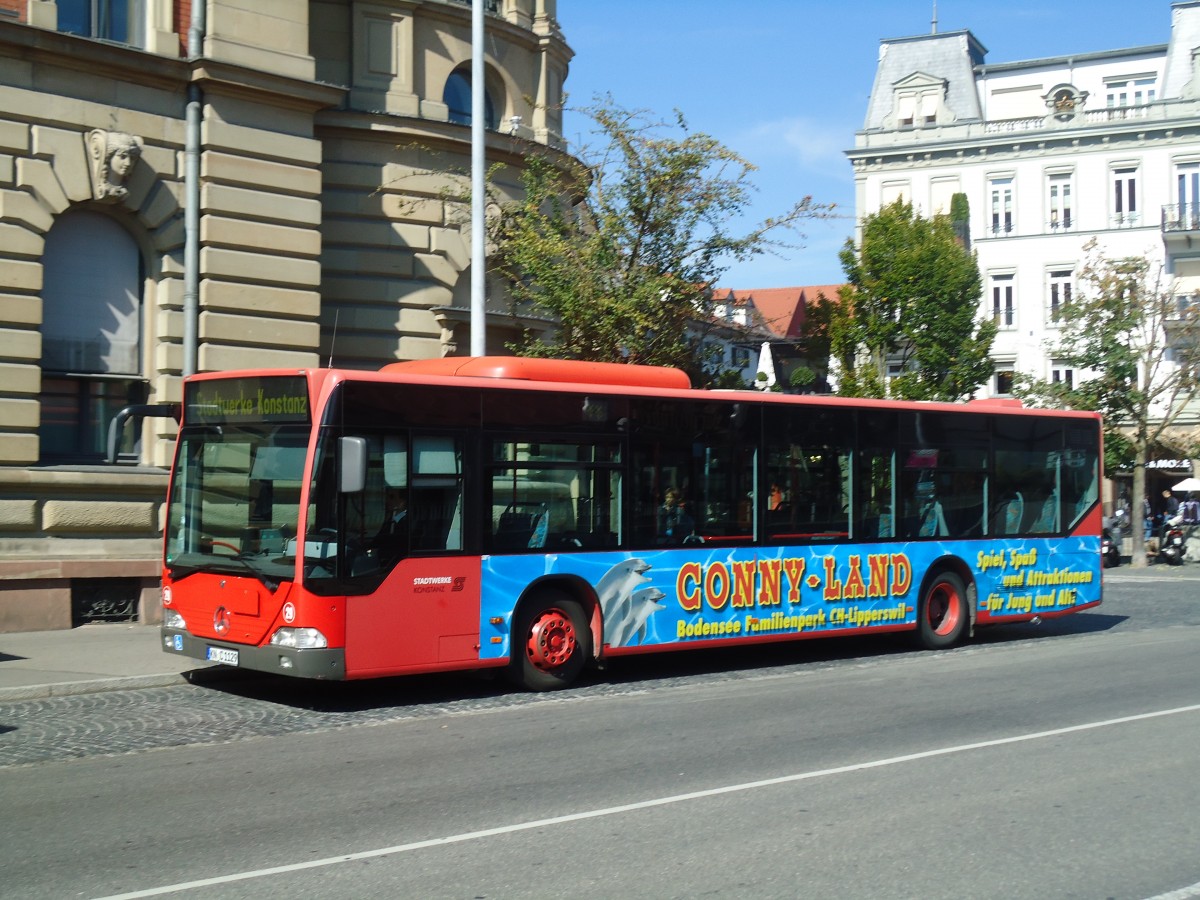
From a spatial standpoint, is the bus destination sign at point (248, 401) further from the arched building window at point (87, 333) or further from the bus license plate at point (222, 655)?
the arched building window at point (87, 333)

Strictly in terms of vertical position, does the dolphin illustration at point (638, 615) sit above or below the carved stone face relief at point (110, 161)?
below

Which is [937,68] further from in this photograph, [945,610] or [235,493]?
[235,493]

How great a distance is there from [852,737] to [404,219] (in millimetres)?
12795

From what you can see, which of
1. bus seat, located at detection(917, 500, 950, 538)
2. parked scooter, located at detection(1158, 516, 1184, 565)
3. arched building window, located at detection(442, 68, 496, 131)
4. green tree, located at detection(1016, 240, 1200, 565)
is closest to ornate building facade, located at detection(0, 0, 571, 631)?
arched building window, located at detection(442, 68, 496, 131)

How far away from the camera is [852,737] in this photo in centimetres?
1000

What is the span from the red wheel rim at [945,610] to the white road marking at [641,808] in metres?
5.14

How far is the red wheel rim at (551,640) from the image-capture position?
40.4 ft

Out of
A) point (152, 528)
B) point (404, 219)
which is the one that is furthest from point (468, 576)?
point (404, 219)

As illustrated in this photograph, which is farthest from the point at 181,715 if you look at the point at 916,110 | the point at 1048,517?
the point at 916,110

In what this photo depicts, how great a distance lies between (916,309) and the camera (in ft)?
147

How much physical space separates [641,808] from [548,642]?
486cm

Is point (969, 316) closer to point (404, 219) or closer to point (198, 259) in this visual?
point (404, 219)

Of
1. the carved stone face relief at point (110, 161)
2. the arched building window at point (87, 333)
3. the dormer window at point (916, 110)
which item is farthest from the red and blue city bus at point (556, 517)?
the dormer window at point (916, 110)

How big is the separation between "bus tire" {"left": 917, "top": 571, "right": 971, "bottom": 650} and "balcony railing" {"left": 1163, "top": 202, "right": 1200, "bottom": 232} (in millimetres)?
39576
